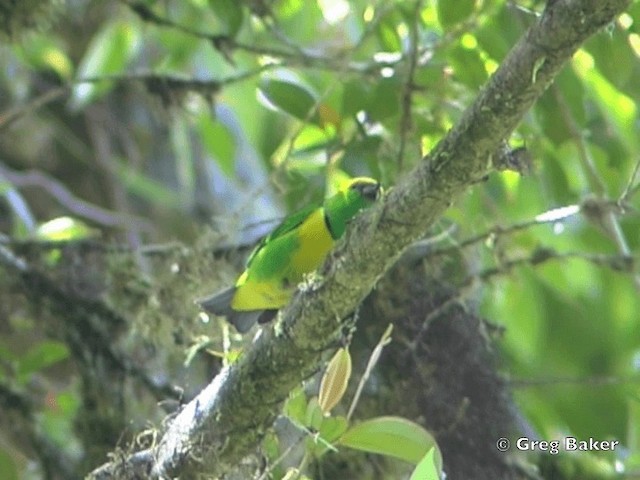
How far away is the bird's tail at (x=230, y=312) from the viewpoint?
1.76 metres

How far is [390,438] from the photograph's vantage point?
1384mm

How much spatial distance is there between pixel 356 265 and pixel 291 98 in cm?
92

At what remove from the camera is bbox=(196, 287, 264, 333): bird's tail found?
1.76 m

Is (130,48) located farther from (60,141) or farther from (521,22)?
(521,22)

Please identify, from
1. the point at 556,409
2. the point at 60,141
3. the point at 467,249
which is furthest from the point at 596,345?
the point at 60,141

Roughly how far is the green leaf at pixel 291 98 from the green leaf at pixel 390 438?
81 centimetres

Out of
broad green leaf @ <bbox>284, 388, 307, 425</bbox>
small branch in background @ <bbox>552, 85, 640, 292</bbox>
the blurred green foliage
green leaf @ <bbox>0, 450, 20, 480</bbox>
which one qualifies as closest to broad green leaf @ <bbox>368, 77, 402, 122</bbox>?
the blurred green foliage

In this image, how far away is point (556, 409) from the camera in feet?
8.71

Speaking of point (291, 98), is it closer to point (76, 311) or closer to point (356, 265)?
point (76, 311)

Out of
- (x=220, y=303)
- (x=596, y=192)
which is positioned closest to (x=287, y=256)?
(x=220, y=303)

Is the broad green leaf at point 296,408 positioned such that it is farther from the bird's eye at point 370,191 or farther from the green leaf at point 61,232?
the green leaf at point 61,232

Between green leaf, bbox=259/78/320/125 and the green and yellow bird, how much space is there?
37 cm

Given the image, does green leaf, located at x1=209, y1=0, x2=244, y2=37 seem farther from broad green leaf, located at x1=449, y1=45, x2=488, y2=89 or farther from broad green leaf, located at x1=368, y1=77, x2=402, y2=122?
broad green leaf, located at x1=449, y1=45, x2=488, y2=89

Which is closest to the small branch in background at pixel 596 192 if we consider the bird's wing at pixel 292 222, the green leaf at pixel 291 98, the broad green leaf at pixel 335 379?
the green leaf at pixel 291 98
